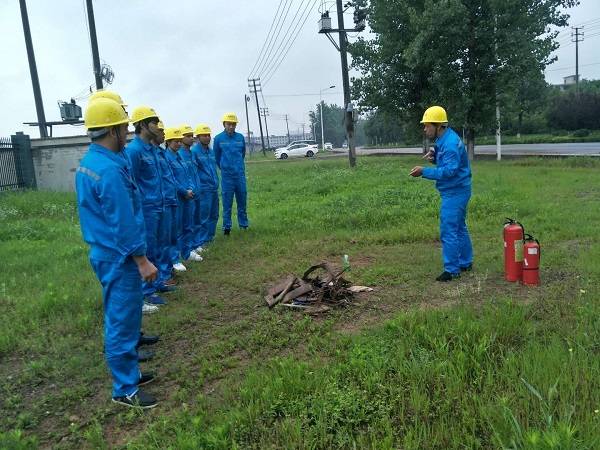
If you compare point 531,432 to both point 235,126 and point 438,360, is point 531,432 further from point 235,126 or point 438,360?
point 235,126

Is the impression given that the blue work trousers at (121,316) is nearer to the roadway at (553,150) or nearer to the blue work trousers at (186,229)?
the blue work trousers at (186,229)

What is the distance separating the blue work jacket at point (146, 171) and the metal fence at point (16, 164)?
41.7ft

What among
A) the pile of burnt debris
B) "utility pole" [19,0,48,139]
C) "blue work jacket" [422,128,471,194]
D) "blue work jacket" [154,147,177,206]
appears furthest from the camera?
"utility pole" [19,0,48,139]

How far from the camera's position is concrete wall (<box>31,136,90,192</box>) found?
17125mm

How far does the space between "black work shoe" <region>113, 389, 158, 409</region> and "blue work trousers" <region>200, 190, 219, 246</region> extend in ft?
15.3

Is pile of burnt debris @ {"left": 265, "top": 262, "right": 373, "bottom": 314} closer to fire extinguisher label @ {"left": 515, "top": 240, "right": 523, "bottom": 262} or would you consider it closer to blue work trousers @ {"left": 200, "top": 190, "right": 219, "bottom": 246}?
fire extinguisher label @ {"left": 515, "top": 240, "right": 523, "bottom": 262}

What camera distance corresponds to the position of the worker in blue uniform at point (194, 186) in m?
7.47

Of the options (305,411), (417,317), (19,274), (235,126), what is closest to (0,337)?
(19,274)

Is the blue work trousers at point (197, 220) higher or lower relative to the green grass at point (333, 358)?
higher

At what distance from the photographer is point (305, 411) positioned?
2990 millimetres

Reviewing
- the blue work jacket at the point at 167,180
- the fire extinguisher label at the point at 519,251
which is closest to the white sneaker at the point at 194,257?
the blue work jacket at the point at 167,180

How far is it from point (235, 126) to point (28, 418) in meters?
6.03

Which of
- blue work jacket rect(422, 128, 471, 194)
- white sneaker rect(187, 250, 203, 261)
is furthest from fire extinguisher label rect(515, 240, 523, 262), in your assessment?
white sneaker rect(187, 250, 203, 261)

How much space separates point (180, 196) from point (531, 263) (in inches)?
170
